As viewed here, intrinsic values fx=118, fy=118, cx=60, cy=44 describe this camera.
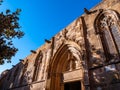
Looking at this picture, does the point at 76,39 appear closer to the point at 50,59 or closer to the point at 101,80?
the point at 50,59

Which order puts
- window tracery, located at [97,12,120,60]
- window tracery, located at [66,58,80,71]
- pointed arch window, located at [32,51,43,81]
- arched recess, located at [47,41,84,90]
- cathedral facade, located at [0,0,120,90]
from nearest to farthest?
cathedral facade, located at [0,0,120,90] < window tracery, located at [97,12,120,60] < arched recess, located at [47,41,84,90] < window tracery, located at [66,58,80,71] < pointed arch window, located at [32,51,43,81]

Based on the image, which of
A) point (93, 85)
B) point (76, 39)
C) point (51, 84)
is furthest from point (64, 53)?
point (93, 85)

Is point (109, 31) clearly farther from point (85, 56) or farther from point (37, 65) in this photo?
point (37, 65)

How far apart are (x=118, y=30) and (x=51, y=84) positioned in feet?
17.8

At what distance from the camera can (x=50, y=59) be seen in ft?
30.4

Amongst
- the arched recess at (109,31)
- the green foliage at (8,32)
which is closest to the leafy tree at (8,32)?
the green foliage at (8,32)

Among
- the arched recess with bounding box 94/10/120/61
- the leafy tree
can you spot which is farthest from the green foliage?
the arched recess with bounding box 94/10/120/61

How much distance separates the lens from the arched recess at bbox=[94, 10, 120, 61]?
5793mm

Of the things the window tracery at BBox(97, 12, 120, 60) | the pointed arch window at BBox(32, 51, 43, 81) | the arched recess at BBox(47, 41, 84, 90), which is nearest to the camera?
the window tracery at BBox(97, 12, 120, 60)

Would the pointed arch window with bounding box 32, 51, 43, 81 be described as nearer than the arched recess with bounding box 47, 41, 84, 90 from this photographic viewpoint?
No

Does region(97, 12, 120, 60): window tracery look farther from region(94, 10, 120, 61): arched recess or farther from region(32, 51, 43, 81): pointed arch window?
region(32, 51, 43, 81): pointed arch window

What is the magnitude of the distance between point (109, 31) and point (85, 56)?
6.19 ft

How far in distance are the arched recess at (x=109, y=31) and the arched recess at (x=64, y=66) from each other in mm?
1685

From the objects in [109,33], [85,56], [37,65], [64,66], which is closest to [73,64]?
[64,66]
